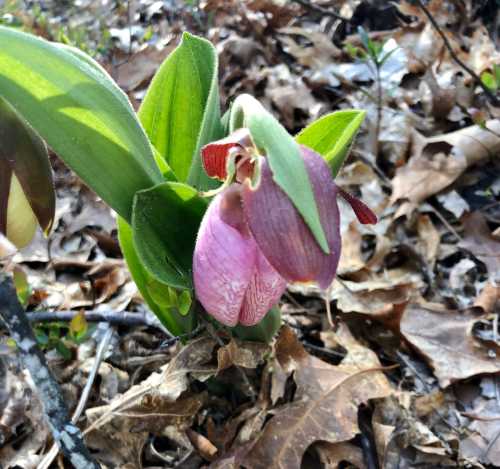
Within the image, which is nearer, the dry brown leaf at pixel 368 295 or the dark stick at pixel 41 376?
the dark stick at pixel 41 376

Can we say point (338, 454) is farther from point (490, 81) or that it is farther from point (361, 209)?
point (490, 81)

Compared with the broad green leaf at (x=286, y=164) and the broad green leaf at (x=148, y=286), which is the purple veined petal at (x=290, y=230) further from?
the broad green leaf at (x=148, y=286)

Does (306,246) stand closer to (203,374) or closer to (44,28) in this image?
(203,374)

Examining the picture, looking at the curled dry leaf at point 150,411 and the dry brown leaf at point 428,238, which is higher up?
the curled dry leaf at point 150,411

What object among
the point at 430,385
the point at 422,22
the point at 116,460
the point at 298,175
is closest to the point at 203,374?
the point at 116,460

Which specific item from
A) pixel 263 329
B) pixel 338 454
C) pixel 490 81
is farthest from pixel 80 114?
pixel 490 81

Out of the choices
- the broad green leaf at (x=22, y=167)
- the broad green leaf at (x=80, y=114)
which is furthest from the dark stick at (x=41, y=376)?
the broad green leaf at (x=80, y=114)

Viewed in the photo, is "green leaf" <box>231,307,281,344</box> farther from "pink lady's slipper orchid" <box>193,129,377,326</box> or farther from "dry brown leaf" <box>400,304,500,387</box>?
"dry brown leaf" <box>400,304,500,387</box>
